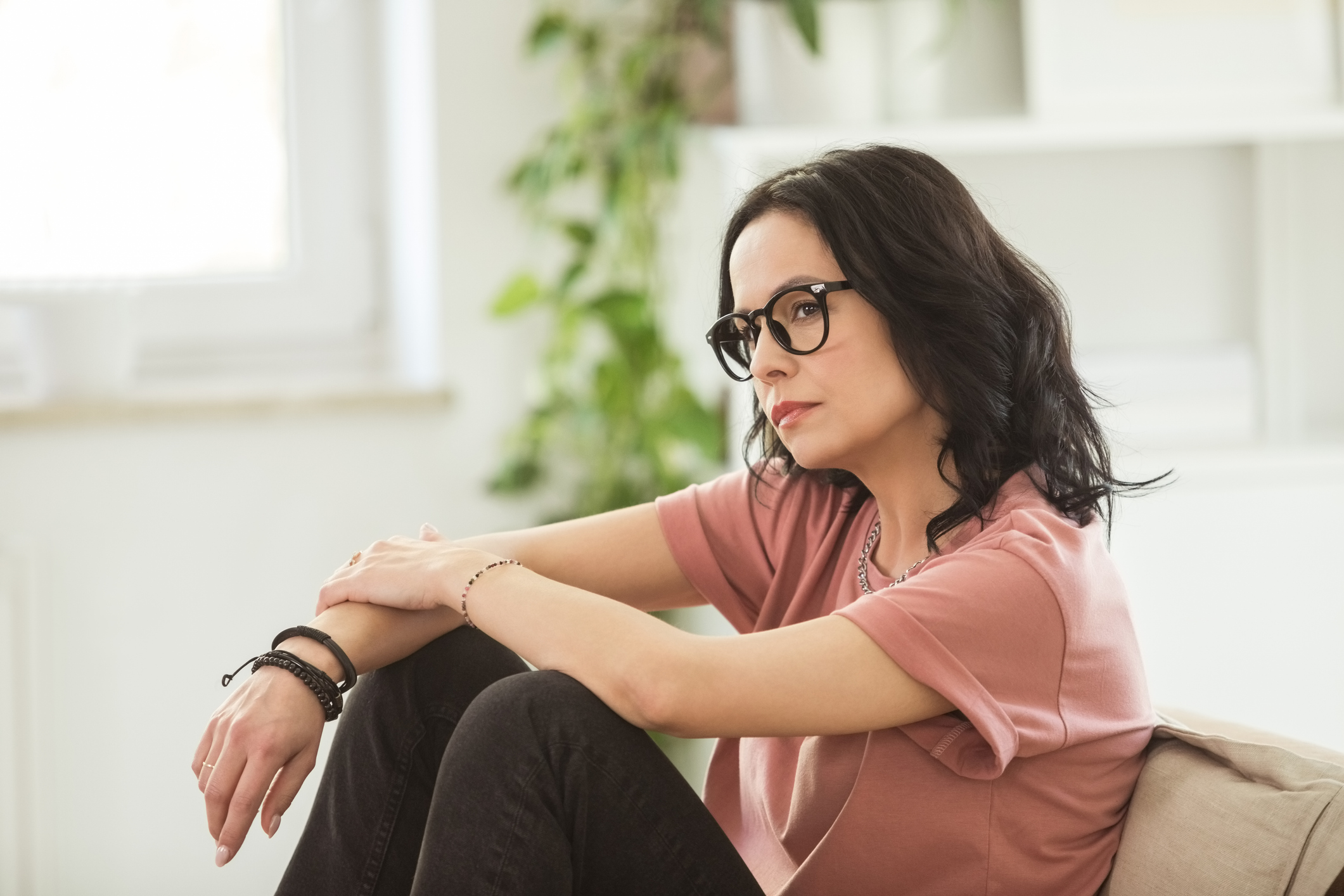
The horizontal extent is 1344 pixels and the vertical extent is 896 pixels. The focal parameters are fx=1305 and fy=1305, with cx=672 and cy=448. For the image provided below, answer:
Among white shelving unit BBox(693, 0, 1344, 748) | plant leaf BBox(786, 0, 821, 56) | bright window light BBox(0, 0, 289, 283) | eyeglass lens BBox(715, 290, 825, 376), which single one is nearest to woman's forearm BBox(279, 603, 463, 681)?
eyeglass lens BBox(715, 290, 825, 376)

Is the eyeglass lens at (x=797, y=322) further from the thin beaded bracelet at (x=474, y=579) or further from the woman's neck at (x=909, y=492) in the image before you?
the thin beaded bracelet at (x=474, y=579)

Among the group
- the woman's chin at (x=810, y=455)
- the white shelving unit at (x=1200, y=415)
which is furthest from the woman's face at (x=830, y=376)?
the white shelving unit at (x=1200, y=415)

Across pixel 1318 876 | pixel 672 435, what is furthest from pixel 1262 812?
pixel 672 435

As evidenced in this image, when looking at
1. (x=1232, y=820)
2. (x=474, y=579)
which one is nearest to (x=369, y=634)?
(x=474, y=579)

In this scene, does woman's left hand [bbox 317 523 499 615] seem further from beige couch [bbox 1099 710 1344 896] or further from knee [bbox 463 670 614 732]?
beige couch [bbox 1099 710 1344 896]

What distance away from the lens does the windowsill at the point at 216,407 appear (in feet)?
6.67

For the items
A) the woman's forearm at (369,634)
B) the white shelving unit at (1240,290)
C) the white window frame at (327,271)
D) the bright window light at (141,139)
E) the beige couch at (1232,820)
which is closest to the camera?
the beige couch at (1232,820)

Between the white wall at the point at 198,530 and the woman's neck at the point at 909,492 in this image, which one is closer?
the woman's neck at the point at 909,492

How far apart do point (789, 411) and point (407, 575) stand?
38 cm

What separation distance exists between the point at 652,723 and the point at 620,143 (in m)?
1.28

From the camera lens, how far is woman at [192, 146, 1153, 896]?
3.22 feet

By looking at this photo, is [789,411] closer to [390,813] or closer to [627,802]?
[627,802]

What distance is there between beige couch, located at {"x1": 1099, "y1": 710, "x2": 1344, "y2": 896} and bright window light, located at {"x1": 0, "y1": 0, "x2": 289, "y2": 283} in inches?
71.6

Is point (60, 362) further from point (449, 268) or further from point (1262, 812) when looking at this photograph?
point (1262, 812)
